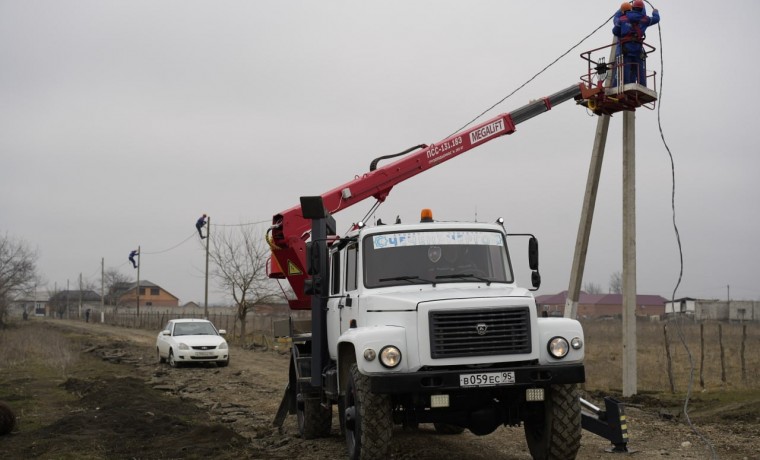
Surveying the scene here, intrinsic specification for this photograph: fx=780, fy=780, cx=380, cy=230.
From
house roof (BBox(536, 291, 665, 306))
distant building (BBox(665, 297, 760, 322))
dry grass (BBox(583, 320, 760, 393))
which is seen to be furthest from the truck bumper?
house roof (BBox(536, 291, 665, 306))

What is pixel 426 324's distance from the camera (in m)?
7.57

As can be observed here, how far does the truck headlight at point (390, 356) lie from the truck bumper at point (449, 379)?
0.47 feet

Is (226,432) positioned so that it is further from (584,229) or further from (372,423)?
(584,229)

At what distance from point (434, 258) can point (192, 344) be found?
16799mm

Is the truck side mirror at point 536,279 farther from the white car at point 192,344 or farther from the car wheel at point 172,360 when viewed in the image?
the car wheel at point 172,360

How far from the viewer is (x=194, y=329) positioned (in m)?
25.4

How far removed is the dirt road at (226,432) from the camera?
31.1 ft

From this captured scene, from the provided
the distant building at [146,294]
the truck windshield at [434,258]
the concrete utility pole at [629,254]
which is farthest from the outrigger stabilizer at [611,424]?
the distant building at [146,294]

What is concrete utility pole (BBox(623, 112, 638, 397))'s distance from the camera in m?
14.9

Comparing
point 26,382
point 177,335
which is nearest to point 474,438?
point 26,382

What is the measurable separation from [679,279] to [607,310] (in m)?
99.2

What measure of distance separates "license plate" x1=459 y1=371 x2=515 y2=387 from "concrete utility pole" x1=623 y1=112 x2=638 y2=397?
824 cm

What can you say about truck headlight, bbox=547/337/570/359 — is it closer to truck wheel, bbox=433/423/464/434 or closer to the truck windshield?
the truck windshield

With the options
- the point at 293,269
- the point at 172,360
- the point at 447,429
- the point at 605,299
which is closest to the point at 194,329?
the point at 172,360
